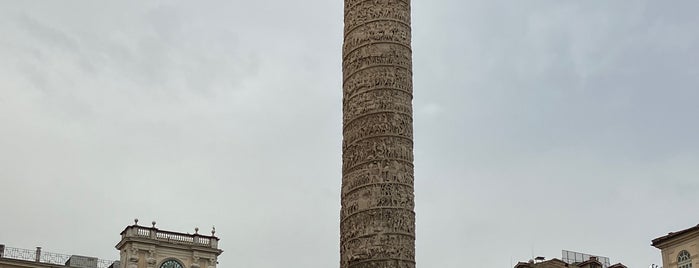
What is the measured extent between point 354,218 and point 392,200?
0.52 meters

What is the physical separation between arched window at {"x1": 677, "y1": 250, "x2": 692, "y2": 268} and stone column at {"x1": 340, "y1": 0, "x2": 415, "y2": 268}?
38.3 feet

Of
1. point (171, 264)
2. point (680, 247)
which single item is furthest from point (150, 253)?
point (680, 247)

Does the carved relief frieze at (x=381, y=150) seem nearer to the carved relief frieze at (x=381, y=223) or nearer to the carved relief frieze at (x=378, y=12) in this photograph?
the carved relief frieze at (x=381, y=223)

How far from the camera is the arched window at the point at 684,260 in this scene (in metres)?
21.2

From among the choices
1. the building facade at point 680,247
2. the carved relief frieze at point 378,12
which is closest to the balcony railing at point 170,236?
the building facade at point 680,247

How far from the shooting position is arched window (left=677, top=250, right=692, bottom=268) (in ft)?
69.5

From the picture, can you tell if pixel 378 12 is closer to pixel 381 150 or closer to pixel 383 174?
pixel 381 150

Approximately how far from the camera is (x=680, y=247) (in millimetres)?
21516

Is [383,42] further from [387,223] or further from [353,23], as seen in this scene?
[387,223]

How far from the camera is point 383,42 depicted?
12148mm

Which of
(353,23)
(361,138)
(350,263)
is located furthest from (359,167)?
(353,23)

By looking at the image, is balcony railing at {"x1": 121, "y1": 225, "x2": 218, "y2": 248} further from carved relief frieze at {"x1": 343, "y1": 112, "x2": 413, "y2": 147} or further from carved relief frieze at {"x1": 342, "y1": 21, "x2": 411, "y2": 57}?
carved relief frieze at {"x1": 343, "y1": 112, "x2": 413, "y2": 147}

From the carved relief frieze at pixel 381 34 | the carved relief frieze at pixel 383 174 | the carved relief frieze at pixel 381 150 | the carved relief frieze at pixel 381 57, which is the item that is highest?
the carved relief frieze at pixel 381 34

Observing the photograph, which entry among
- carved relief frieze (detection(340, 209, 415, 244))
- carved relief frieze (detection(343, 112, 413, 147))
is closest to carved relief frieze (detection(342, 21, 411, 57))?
carved relief frieze (detection(343, 112, 413, 147))
